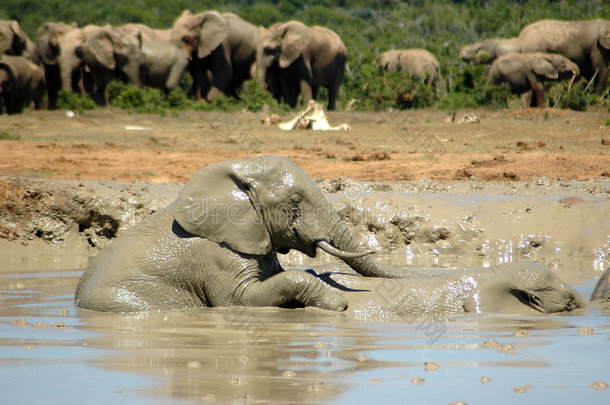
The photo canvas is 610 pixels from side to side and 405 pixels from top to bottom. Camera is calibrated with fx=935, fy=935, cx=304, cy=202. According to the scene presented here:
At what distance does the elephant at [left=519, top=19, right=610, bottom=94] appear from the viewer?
23875 mm

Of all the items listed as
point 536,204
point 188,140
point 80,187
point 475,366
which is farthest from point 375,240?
point 188,140

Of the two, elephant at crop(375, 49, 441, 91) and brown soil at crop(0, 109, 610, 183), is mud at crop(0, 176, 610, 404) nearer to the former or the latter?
brown soil at crop(0, 109, 610, 183)

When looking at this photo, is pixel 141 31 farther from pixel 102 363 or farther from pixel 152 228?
pixel 102 363

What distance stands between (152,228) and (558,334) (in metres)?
2.44

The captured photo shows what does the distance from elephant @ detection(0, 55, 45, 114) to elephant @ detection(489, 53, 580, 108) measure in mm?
11087

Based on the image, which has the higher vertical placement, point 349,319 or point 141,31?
point 349,319

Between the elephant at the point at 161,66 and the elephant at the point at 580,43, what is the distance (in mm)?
9200

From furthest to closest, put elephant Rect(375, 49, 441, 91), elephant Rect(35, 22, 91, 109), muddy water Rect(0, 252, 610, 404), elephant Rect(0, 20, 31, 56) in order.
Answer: elephant Rect(375, 49, 441, 91)
elephant Rect(35, 22, 91, 109)
elephant Rect(0, 20, 31, 56)
muddy water Rect(0, 252, 610, 404)

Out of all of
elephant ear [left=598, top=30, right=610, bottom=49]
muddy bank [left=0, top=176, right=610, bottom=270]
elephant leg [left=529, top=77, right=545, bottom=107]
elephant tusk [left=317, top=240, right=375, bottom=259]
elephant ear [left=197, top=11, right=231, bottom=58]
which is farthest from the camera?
elephant ear [left=197, top=11, right=231, bottom=58]

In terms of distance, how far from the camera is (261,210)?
215 inches

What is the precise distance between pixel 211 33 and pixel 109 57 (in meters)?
3.09

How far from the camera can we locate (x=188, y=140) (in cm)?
1447

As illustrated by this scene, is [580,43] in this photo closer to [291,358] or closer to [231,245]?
[231,245]

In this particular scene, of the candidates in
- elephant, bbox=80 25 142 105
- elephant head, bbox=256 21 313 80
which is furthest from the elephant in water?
elephant head, bbox=256 21 313 80
